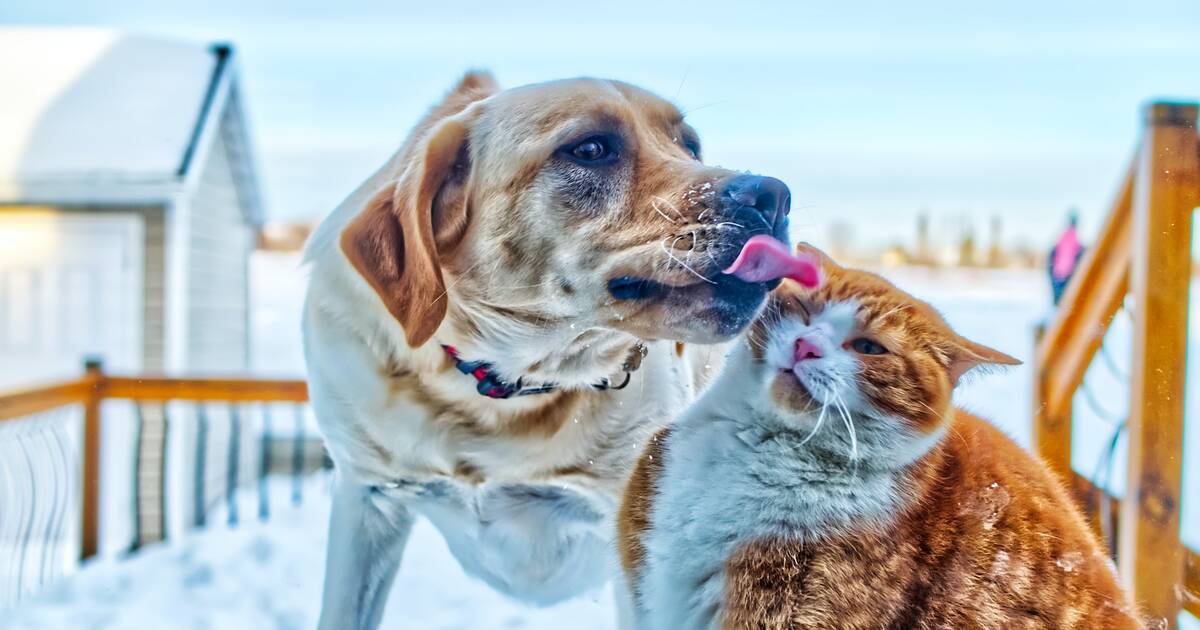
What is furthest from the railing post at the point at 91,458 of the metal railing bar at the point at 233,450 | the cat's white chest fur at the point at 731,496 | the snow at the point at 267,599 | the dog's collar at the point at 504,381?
the cat's white chest fur at the point at 731,496

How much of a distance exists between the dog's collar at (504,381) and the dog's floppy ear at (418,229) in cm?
12

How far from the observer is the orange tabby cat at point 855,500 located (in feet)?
1.84

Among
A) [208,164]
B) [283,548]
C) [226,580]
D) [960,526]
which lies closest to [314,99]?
[960,526]

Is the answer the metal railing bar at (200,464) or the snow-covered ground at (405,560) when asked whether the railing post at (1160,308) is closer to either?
the snow-covered ground at (405,560)

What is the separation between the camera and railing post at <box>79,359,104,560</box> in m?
2.48

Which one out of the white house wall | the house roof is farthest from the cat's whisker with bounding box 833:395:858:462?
the white house wall

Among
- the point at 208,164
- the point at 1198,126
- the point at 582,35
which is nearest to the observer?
the point at 1198,126

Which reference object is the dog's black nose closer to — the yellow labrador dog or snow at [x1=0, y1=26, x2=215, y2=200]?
the yellow labrador dog

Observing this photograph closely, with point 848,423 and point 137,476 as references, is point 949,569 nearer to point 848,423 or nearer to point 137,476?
point 848,423

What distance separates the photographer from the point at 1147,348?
2.27 ft

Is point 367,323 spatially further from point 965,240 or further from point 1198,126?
point 1198,126

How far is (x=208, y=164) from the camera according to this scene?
12.8 feet

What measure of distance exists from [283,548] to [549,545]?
1023mm

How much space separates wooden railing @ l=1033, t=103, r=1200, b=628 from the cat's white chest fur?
21cm
